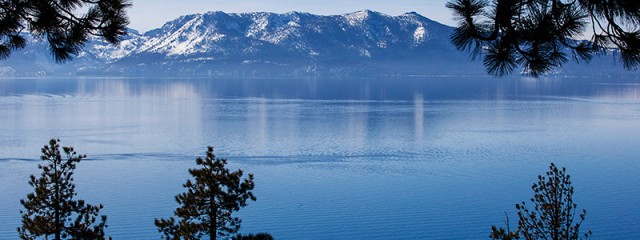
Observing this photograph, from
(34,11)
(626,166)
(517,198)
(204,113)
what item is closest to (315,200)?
(517,198)

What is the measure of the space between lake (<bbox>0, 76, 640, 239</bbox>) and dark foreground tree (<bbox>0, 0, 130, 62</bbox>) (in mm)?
29870

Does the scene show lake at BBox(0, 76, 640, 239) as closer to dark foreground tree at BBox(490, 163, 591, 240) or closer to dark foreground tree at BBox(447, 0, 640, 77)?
dark foreground tree at BBox(490, 163, 591, 240)

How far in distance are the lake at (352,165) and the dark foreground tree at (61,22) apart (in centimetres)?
2987

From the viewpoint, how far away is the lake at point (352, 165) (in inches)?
1645

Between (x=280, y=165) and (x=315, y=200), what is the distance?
564 inches

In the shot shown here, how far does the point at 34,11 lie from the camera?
9336 mm

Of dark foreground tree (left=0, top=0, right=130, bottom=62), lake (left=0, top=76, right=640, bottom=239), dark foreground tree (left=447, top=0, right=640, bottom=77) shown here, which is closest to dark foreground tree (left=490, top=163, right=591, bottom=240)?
dark foreground tree (left=447, top=0, right=640, bottom=77)

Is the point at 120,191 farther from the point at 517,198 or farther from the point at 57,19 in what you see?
the point at 57,19

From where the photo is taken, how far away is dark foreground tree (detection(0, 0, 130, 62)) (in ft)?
30.6

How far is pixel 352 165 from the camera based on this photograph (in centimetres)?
6084

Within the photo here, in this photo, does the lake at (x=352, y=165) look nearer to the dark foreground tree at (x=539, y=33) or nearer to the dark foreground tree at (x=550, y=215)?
the dark foreground tree at (x=550, y=215)

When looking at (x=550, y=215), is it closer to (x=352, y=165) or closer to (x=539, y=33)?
(x=539, y=33)

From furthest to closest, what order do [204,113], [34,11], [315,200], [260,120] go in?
[204,113] < [260,120] < [315,200] < [34,11]

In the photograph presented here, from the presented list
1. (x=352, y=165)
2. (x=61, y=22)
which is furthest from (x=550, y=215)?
(x=352, y=165)
